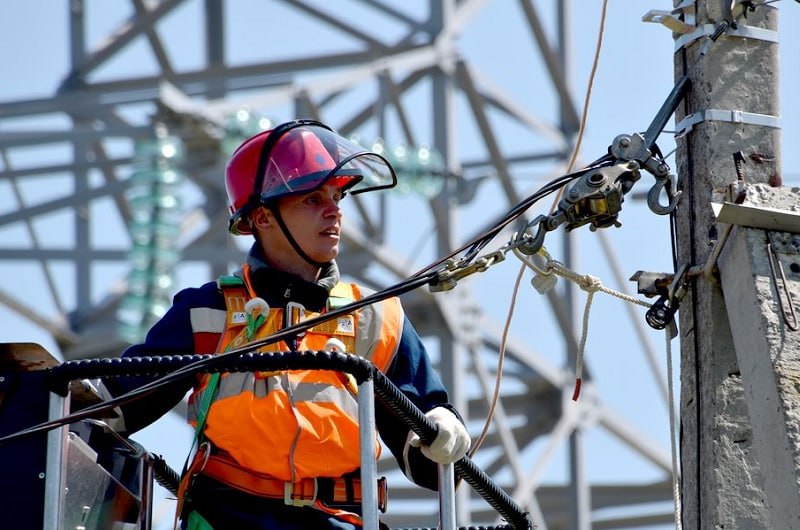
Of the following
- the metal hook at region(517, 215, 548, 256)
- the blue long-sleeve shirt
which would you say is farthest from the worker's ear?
the metal hook at region(517, 215, 548, 256)

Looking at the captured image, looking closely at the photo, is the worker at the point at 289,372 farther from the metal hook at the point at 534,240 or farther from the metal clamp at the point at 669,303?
the metal clamp at the point at 669,303

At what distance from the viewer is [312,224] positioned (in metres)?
7.39

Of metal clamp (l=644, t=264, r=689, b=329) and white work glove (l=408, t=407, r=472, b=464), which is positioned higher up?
metal clamp (l=644, t=264, r=689, b=329)

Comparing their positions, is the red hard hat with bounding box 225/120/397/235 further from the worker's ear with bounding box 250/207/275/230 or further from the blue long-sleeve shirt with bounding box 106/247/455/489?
the blue long-sleeve shirt with bounding box 106/247/455/489

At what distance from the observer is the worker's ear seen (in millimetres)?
7492

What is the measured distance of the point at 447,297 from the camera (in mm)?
16969

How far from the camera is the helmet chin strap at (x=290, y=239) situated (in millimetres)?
7359

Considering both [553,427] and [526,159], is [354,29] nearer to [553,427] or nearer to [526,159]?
[526,159]

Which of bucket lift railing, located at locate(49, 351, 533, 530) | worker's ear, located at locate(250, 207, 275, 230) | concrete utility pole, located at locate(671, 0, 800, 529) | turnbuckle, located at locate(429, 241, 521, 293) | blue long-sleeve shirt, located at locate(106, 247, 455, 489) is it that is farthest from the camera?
worker's ear, located at locate(250, 207, 275, 230)

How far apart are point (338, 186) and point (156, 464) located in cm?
114

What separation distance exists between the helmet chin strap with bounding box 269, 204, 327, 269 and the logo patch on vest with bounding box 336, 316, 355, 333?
0.32 meters

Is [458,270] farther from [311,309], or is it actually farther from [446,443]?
[446,443]

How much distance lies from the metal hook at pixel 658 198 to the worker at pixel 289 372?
90cm

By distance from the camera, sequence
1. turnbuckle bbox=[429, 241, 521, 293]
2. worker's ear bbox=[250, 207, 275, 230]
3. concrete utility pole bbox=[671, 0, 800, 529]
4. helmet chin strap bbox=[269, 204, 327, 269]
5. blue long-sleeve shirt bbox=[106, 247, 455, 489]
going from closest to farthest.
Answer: concrete utility pole bbox=[671, 0, 800, 529] < turnbuckle bbox=[429, 241, 521, 293] < blue long-sleeve shirt bbox=[106, 247, 455, 489] < helmet chin strap bbox=[269, 204, 327, 269] < worker's ear bbox=[250, 207, 275, 230]
